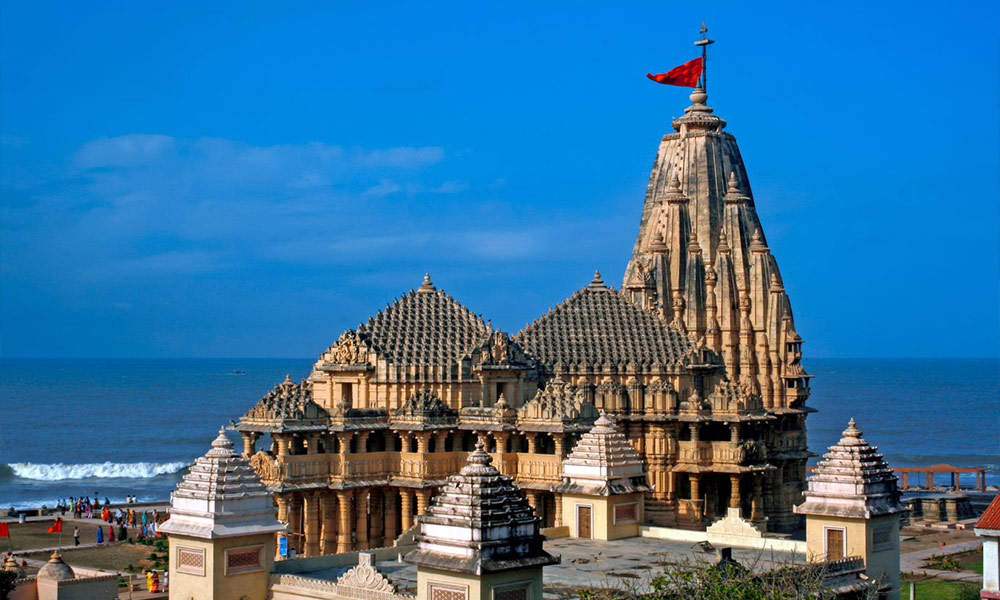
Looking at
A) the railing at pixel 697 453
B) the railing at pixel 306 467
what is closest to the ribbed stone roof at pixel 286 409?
the railing at pixel 306 467

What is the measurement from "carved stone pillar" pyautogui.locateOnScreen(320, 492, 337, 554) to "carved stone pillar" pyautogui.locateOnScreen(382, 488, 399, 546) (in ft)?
6.69

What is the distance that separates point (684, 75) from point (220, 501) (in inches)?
2034

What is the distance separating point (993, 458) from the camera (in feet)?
469

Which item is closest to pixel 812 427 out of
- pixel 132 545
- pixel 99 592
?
pixel 132 545

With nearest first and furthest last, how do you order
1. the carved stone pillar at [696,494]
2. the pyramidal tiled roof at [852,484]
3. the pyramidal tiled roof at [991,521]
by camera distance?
the pyramidal tiled roof at [852,484] → the pyramidal tiled roof at [991,521] → the carved stone pillar at [696,494]

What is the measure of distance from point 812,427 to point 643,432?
397 feet

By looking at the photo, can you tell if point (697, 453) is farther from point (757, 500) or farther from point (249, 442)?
point (249, 442)

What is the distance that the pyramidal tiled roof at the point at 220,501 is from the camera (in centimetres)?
4234

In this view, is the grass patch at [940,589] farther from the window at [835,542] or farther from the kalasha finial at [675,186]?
the kalasha finial at [675,186]

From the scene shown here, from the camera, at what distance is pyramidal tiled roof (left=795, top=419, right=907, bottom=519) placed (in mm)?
44625

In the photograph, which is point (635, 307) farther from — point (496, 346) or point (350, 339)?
point (350, 339)

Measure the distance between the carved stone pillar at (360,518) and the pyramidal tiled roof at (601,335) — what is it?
10136 millimetres

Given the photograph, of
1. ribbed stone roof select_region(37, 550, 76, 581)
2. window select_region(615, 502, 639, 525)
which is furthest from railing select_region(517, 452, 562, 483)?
ribbed stone roof select_region(37, 550, 76, 581)

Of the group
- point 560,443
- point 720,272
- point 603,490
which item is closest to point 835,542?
point 603,490
